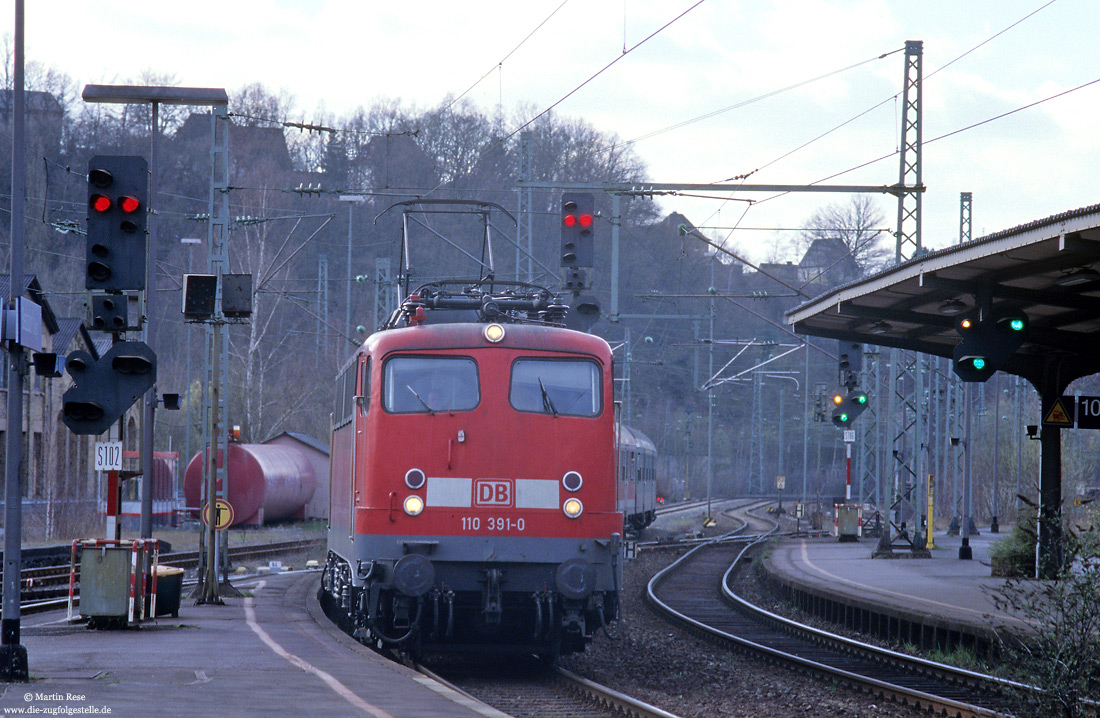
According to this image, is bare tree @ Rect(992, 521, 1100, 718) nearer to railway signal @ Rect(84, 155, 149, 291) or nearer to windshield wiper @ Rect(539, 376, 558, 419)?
windshield wiper @ Rect(539, 376, 558, 419)

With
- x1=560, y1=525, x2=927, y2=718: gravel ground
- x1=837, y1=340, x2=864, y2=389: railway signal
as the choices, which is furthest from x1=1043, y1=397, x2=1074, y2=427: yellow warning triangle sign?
x1=837, y1=340, x2=864, y2=389: railway signal

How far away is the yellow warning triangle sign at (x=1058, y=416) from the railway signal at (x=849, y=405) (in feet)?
29.0

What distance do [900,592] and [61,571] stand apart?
16131 millimetres

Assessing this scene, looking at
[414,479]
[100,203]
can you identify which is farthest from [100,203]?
[414,479]

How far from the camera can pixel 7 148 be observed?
52625mm

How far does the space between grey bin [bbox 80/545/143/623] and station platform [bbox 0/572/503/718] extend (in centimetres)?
25

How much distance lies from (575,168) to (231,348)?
18.1 m

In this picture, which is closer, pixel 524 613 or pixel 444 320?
pixel 524 613

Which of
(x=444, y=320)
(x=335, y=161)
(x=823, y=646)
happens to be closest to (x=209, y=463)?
(x=444, y=320)

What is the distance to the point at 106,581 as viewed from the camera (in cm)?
1334

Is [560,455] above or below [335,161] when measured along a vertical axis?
below

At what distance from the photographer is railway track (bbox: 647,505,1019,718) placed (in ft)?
36.7

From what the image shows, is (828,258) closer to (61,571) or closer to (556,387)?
(61,571)

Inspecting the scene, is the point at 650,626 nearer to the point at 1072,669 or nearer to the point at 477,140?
the point at 1072,669
